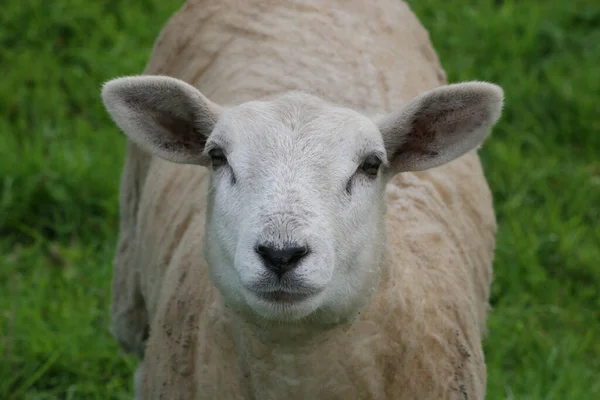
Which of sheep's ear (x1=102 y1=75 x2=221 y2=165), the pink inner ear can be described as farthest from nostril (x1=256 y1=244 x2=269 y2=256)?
the pink inner ear

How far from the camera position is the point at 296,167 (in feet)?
10.4

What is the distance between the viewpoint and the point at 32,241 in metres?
6.34

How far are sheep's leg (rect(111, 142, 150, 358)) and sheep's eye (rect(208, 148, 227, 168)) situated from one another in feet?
5.29

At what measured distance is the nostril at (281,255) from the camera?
2980 mm

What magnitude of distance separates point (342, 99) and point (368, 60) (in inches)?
12.5

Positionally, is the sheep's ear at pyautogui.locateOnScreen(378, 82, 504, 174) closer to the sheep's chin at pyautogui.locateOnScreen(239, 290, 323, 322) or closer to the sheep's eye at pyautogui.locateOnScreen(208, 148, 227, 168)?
the sheep's eye at pyautogui.locateOnScreen(208, 148, 227, 168)

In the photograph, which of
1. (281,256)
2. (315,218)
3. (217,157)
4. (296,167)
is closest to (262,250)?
(281,256)

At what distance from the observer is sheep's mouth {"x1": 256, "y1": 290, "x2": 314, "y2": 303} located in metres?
3.08

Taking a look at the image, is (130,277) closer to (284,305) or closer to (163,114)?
(163,114)

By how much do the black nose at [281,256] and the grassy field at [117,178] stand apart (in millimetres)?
2448

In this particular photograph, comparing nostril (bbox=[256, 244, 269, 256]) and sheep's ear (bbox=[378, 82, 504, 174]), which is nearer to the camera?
nostril (bbox=[256, 244, 269, 256])

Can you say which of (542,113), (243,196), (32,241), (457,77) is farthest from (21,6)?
(243,196)

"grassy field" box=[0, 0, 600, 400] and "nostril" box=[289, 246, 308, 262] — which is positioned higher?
"nostril" box=[289, 246, 308, 262]

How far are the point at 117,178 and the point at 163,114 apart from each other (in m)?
2.83
